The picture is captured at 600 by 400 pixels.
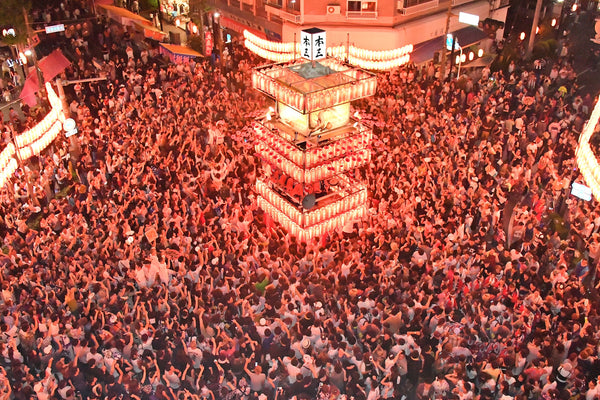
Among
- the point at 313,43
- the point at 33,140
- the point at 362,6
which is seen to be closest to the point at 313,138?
the point at 313,43

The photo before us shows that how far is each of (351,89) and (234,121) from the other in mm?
7155

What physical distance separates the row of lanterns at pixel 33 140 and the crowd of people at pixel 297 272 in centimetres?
61

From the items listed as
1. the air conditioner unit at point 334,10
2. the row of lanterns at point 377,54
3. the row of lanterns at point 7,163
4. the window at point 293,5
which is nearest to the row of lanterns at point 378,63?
the row of lanterns at point 377,54

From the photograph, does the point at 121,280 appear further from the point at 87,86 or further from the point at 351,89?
the point at 87,86

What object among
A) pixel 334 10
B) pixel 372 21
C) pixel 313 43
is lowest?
pixel 372 21

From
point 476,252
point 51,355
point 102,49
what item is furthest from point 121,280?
point 102,49

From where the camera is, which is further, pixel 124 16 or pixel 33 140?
pixel 124 16

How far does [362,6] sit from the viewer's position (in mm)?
24953

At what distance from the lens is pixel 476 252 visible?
551 inches

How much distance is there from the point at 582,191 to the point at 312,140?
727cm

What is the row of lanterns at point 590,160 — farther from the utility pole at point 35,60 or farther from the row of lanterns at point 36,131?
the utility pole at point 35,60

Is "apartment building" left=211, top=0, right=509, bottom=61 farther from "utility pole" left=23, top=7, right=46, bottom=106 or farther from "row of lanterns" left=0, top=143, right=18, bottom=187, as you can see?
"row of lanterns" left=0, top=143, right=18, bottom=187

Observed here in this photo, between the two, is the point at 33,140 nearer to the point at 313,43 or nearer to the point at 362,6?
the point at 313,43

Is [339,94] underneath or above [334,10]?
above
